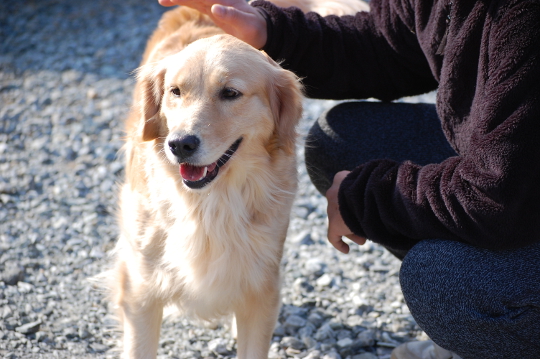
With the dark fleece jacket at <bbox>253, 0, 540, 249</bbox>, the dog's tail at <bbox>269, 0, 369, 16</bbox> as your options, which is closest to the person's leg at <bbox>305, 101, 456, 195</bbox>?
the dark fleece jacket at <bbox>253, 0, 540, 249</bbox>

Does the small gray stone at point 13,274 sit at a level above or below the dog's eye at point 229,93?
below

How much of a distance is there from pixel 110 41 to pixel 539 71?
16.1ft

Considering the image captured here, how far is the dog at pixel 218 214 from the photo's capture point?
2.14 meters

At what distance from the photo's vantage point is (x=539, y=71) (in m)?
1.60

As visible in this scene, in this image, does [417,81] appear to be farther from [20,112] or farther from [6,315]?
[20,112]

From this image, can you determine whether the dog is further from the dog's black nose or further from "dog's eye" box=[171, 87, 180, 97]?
the dog's black nose

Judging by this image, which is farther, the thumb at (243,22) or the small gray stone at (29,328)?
the small gray stone at (29,328)

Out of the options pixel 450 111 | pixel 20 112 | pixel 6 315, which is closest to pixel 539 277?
pixel 450 111

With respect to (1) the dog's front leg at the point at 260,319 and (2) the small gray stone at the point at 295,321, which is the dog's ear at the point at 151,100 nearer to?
(1) the dog's front leg at the point at 260,319

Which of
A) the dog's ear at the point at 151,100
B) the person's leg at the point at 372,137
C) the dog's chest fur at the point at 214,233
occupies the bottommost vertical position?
the dog's chest fur at the point at 214,233

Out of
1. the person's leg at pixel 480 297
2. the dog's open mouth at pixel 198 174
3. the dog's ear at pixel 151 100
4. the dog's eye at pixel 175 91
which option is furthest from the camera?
the dog's ear at pixel 151 100

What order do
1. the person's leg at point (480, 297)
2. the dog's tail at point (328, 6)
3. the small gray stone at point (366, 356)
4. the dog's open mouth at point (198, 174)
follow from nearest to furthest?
1. the person's leg at point (480, 297)
2. the dog's open mouth at point (198, 174)
3. the small gray stone at point (366, 356)
4. the dog's tail at point (328, 6)

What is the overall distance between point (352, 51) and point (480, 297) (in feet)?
3.97

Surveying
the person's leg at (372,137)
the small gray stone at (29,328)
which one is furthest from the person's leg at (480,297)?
the small gray stone at (29,328)
